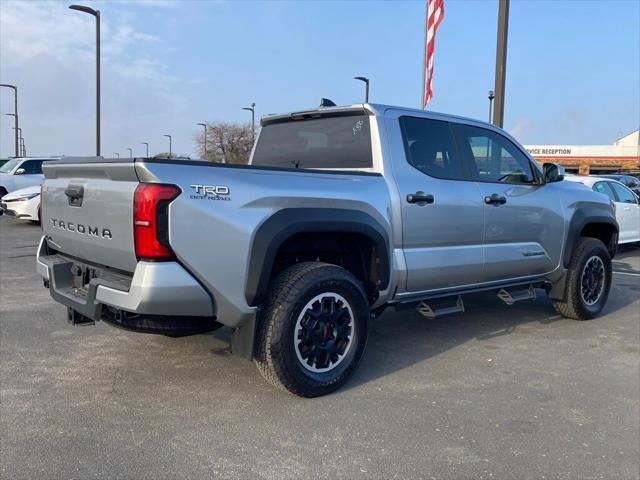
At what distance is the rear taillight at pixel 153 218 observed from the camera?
119 inches

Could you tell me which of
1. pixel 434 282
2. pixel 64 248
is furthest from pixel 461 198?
pixel 64 248

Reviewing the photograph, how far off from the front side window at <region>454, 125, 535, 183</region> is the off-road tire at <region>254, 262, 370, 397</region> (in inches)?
73.7

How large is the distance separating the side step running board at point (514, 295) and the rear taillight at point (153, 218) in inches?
135

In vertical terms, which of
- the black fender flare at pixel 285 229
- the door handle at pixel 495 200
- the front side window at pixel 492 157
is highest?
the front side window at pixel 492 157

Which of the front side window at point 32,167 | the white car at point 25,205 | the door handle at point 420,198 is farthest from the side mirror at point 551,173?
the front side window at point 32,167

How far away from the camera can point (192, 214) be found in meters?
3.12

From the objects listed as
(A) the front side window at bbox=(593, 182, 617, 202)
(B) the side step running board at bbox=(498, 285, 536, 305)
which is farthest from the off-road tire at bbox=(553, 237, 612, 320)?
(A) the front side window at bbox=(593, 182, 617, 202)

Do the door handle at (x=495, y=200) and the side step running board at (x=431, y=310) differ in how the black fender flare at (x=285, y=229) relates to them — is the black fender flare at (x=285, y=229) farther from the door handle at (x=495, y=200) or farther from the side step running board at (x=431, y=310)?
the door handle at (x=495, y=200)

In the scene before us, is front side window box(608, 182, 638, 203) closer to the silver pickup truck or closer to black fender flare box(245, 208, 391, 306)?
the silver pickup truck

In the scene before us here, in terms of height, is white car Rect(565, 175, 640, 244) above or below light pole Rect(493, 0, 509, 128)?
below

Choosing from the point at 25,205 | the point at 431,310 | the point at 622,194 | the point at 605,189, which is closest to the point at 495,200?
the point at 431,310

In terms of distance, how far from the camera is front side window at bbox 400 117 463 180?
4512 millimetres

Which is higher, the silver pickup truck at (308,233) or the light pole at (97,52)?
the light pole at (97,52)

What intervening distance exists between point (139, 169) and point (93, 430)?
5.00 feet
